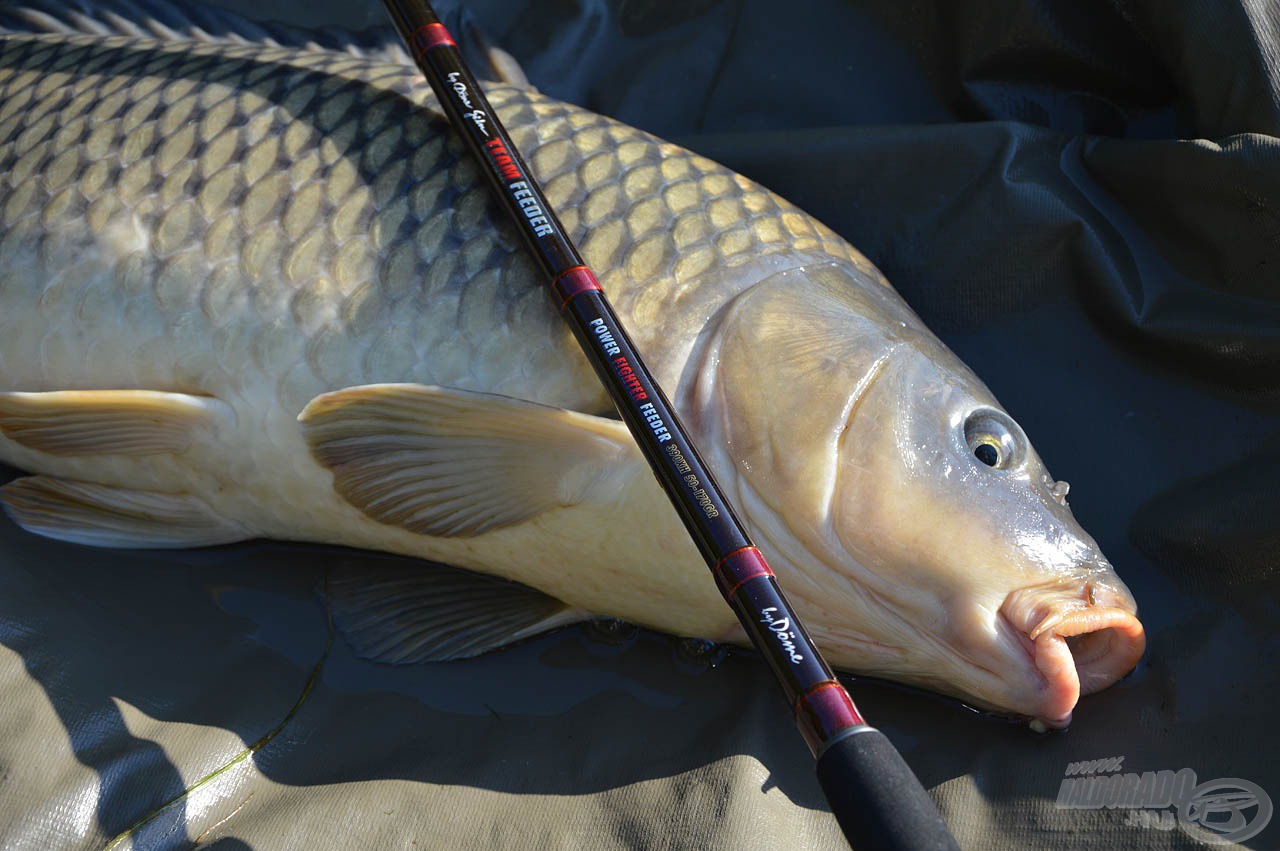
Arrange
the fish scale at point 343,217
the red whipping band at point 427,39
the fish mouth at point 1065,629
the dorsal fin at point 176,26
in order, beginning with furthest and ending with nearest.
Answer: the dorsal fin at point 176,26 → the red whipping band at point 427,39 → the fish scale at point 343,217 → the fish mouth at point 1065,629

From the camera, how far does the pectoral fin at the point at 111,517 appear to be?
1.64 meters

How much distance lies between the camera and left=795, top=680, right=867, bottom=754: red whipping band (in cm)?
104

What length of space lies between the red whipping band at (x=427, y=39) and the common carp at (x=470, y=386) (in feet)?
0.21

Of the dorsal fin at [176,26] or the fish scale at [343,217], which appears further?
the dorsal fin at [176,26]

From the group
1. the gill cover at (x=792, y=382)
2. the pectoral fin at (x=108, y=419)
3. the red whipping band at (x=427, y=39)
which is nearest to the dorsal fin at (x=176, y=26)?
the red whipping band at (x=427, y=39)

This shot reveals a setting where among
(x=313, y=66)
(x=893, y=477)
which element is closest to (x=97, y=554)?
(x=313, y=66)

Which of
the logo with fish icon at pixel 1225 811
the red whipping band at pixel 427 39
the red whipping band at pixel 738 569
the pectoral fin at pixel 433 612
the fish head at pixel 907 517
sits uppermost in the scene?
the red whipping band at pixel 427 39

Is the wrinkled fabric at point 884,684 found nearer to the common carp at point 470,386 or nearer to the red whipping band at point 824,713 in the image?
the common carp at point 470,386

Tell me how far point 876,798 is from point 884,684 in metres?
0.54

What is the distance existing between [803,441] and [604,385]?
0.26 meters

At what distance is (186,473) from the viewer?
1593mm

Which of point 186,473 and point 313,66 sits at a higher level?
point 313,66

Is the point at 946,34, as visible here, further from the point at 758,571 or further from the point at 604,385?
the point at 758,571

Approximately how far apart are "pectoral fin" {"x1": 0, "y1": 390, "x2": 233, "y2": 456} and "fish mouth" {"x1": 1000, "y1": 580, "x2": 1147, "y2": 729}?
1.04 metres
